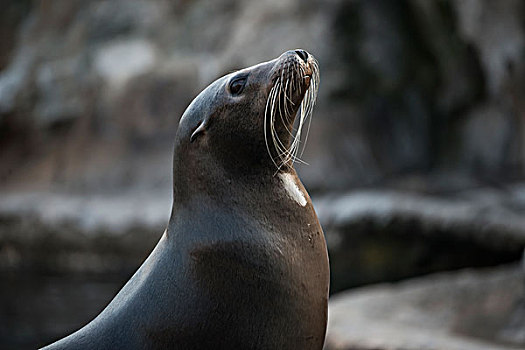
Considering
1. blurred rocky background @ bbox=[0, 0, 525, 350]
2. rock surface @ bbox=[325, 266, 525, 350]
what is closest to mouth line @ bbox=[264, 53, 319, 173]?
rock surface @ bbox=[325, 266, 525, 350]

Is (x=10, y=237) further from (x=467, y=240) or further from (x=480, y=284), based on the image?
(x=480, y=284)

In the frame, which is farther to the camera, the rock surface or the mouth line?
the rock surface

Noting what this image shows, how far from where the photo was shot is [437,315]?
518cm

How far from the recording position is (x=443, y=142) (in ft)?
36.6

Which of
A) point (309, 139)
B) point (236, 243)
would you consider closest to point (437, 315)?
point (236, 243)

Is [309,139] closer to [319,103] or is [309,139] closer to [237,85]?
[319,103]

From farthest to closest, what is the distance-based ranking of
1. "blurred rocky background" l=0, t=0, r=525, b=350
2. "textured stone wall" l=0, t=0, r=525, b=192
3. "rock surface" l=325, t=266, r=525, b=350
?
"textured stone wall" l=0, t=0, r=525, b=192 → "blurred rocky background" l=0, t=0, r=525, b=350 → "rock surface" l=325, t=266, r=525, b=350

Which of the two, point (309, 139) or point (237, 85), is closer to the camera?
point (237, 85)

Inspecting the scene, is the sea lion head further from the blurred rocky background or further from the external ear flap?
the blurred rocky background

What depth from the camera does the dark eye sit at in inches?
102

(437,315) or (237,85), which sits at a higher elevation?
(237,85)

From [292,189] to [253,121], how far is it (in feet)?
0.81

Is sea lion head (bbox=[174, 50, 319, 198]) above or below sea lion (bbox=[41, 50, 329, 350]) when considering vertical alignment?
above

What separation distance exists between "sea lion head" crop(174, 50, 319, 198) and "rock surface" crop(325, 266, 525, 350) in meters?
1.95
